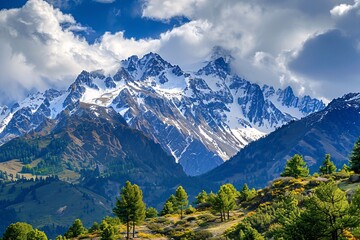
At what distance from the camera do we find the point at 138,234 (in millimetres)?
118375

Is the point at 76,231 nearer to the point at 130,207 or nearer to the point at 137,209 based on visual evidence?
the point at 130,207

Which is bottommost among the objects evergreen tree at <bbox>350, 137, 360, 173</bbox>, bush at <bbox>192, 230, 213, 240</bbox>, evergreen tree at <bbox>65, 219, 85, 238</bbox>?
bush at <bbox>192, 230, 213, 240</bbox>

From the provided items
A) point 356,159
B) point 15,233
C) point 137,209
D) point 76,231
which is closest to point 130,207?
point 137,209

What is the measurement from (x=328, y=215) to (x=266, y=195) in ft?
214

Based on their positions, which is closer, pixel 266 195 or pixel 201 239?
pixel 201 239

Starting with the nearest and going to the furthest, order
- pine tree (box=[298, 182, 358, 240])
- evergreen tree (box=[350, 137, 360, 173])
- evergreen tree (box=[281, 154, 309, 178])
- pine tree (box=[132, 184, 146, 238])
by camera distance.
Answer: pine tree (box=[298, 182, 358, 240])
pine tree (box=[132, 184, 146, 238])
evergreen tree (box=[350, 137, 360, 173])
evergreen tree (box=[281, 154, 309, 178])

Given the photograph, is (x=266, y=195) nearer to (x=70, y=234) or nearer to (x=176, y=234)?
(x=176, y=234)

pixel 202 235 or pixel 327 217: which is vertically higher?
pixel 202 235

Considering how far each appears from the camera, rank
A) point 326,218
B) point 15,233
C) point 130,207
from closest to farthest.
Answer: point 326,218
point 130,207
point 15,233

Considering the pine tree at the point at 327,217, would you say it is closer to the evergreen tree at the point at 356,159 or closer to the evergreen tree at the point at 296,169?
the evergreen tree at the point at 356,159

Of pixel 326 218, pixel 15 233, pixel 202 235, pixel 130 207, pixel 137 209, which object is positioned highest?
pixel 130 207

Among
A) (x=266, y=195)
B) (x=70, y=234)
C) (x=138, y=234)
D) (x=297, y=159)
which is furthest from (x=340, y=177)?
(x=70, y=234)

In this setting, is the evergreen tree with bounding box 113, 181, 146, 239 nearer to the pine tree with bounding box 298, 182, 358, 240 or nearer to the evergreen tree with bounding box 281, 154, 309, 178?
the evergreen tree with bounding box 281, 154, 309, 178

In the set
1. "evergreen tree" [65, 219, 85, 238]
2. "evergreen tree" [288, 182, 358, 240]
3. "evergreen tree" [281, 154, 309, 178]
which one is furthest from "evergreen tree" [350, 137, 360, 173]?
"evergreen tree" [65, 219, 85, 238]
